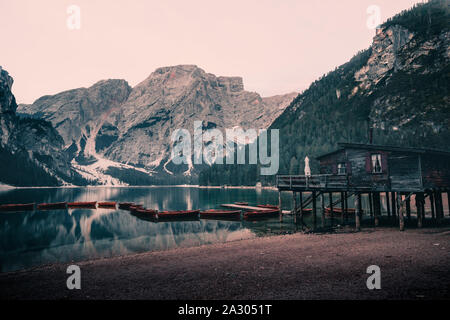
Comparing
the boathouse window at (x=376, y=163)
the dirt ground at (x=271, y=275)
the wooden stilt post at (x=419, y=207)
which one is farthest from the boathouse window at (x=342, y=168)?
the dirt ground at (x=271, y=275)

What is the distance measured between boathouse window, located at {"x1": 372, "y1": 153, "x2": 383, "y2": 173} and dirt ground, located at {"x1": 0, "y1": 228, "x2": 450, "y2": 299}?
7803mm

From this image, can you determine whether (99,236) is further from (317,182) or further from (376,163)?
(376,163)

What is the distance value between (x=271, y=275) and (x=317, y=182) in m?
19.9

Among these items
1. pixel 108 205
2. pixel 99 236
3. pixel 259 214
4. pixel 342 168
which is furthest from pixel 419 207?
pixel 108 205

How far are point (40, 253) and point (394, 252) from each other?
31164 mm

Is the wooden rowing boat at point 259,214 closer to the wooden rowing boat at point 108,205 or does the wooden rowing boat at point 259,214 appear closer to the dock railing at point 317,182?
the dock railing at point 317,182

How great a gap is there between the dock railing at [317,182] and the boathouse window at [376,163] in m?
2.85

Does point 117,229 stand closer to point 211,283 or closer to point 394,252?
point 211,283

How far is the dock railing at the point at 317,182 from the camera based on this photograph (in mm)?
30936

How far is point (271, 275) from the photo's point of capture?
579 inches

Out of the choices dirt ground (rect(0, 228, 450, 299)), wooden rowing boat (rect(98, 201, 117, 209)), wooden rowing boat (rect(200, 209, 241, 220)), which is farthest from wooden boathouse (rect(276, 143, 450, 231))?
wooden rowing boat (rect(98, 201, 117, 209))

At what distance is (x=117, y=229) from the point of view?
144 ft
